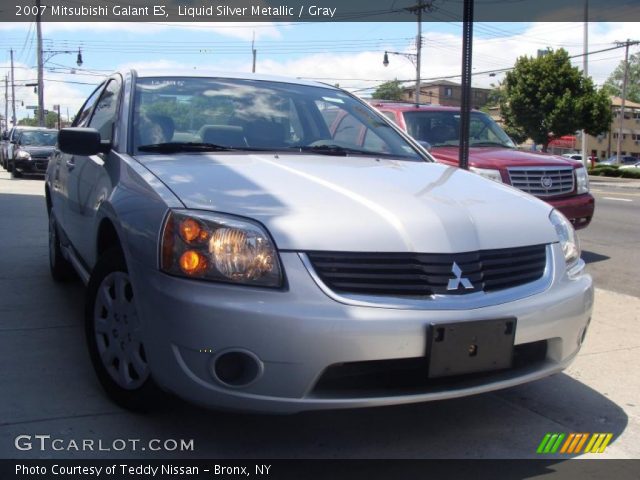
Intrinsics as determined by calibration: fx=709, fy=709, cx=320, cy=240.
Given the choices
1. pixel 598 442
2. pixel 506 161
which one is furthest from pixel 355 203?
pixel 506 161

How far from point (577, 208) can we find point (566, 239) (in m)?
4.72

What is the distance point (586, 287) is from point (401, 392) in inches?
42.7

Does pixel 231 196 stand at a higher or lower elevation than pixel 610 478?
higher

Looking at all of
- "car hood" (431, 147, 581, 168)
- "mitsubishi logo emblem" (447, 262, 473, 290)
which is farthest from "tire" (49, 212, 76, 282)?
"car hood" (431, 147, 581, 168)

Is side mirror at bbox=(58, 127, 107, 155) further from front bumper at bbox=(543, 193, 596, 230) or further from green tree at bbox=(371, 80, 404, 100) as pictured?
green tree at bbox=(371, 80, 404, 100)

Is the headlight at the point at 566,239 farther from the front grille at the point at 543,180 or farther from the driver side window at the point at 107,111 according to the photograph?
the front grille at the point at 543,180

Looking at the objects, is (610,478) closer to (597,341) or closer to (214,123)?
(597,341)

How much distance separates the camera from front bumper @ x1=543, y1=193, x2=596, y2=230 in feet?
24.9

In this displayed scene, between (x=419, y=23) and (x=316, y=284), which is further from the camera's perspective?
(x=419, y=23)

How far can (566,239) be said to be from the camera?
10.7ft

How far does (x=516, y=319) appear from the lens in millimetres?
2748

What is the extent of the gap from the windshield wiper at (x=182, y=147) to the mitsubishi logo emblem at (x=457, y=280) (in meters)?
1.51

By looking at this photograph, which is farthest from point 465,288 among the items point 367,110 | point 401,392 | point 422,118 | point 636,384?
point 422,118

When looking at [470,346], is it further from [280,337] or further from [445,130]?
[445,130]
